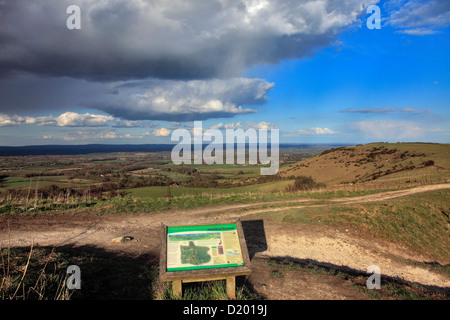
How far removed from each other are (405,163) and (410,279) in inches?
1278

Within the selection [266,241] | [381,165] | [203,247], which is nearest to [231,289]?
[203,247]

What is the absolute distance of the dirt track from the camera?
909cm

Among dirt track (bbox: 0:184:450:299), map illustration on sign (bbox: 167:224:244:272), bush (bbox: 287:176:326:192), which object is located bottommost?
bush (bbox: 287:176:326:192)

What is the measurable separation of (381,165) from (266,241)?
119ft

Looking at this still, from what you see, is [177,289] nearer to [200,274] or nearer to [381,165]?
[200,274]

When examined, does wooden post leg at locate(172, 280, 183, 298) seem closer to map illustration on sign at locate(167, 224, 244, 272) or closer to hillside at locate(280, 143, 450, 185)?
map illustration on sign at locate(167, 224, 244, 272)

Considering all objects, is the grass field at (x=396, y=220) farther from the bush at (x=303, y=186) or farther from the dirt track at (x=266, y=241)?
the bush at (x=303, y=186)

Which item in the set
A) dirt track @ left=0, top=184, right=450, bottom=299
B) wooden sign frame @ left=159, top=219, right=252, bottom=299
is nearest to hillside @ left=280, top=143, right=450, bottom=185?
dirt track @ left=0, top=184, right=450, bottom=299

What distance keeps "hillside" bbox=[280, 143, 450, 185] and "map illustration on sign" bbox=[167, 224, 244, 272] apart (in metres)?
25.5

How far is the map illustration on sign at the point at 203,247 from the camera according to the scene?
5.39m

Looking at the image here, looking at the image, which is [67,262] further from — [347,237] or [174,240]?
[347,237]

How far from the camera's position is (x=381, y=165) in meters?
39.5

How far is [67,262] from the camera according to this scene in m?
7.36
